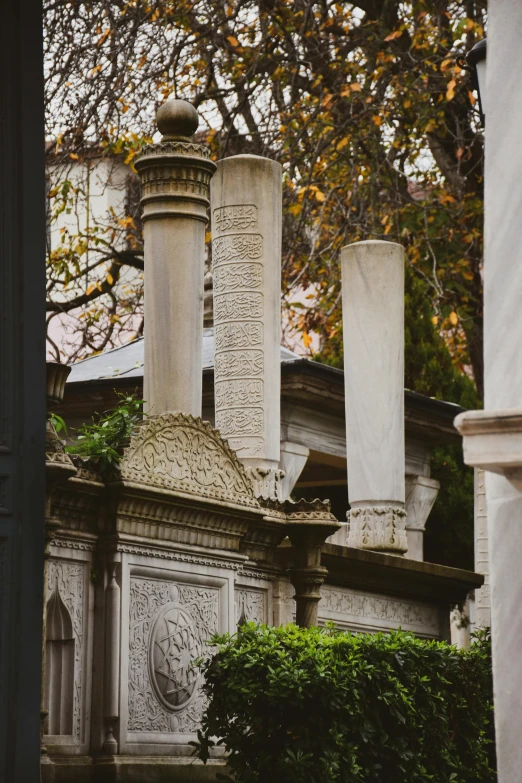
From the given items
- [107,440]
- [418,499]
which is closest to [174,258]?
[107,440]

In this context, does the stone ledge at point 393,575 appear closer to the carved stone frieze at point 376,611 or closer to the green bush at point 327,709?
the carved stone frieze at point 376,611

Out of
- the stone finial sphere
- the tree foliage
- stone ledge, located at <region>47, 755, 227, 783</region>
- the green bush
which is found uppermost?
the tree foliage

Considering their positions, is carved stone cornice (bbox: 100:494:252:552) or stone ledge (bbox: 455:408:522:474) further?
carved stone cornice (bbox: 100:494:252:552)

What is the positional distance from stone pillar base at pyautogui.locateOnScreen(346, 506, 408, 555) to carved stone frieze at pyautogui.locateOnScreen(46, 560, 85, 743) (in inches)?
163

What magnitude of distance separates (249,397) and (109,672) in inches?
104

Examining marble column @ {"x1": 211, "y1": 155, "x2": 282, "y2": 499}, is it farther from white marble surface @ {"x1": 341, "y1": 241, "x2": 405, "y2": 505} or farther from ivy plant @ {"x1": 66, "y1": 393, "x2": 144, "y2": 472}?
ivy plant @ {"x1": 66, "y1": 393, "x2": 144, "y2": 472}

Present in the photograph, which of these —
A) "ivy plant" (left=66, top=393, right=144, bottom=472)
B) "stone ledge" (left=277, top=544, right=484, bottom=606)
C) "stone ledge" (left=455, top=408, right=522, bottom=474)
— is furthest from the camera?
"stone ledge" (left=277, top=544, right=484, bottom=606)

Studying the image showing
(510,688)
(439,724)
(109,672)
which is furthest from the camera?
(439,724)

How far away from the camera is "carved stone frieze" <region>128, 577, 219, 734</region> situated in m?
6.04

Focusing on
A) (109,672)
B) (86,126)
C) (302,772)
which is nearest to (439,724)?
(302,772)

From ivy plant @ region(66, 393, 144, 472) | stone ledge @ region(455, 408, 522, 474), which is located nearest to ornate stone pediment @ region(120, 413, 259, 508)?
ivy plant @ region(66, 393, 144, 472)

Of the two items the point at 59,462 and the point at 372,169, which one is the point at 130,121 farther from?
the point at 59,462

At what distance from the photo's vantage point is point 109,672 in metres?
5.87

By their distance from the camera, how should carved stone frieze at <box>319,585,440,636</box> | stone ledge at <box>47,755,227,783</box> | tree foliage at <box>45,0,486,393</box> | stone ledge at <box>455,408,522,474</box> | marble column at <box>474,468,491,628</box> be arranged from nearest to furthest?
stone ledge at <box>455,408,522,474</box> < stone ledge at <box>47,755,227,783</box> < carved stone frieze at <box>319,585,440,636</box> < marble column at <box>474,468,491,628</box> < tree foliage at <box>45,0,486,393</box>
